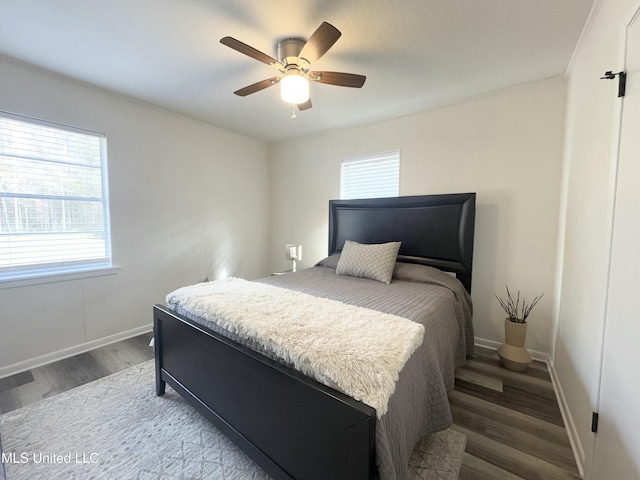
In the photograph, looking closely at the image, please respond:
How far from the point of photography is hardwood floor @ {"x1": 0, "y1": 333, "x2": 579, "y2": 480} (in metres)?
1.41

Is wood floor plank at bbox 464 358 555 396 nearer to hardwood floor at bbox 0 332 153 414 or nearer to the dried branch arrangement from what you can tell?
the dried branch arrangement

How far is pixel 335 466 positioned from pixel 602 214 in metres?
1.71

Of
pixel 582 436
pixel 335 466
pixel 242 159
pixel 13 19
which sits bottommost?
pixel 582 436

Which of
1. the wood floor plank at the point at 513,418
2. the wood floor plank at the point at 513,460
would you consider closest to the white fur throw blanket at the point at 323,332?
the wood floor plank at the point at 513,460

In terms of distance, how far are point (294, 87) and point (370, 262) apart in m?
1.66

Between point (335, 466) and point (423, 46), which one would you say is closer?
point (335, 466)

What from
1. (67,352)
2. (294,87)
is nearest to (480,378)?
(294,87)

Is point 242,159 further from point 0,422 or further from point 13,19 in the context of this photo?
point 0,422

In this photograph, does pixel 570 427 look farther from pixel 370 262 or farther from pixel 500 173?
pixel 500 173

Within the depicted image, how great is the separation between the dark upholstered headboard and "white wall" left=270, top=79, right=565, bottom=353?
0.80ft

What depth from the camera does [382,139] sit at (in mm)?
3299

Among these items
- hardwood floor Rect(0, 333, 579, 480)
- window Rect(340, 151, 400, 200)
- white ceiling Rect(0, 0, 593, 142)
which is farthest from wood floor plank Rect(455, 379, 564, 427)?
white ceiling Rect(0, 0, 593, 142)

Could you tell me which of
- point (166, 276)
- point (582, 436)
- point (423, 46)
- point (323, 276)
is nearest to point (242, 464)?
point (323, 276)

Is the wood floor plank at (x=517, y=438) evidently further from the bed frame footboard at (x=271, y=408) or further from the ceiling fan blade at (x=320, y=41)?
the ceiling fan blade at (x=320, y=41)
